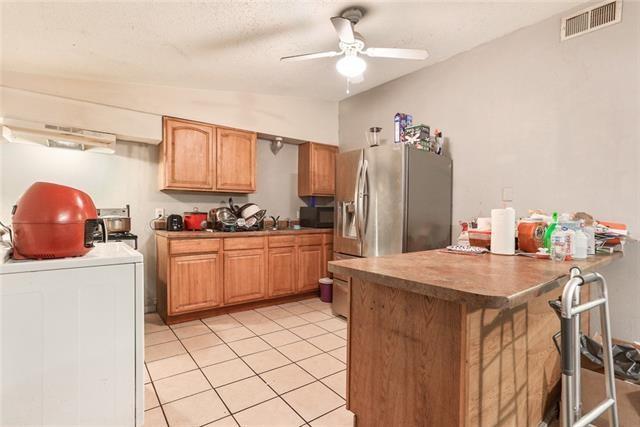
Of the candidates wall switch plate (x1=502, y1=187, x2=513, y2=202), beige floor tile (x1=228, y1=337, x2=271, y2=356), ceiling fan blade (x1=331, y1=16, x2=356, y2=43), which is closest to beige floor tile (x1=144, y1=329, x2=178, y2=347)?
beige floor tile (x1=228, y1=337, x2=271, y2=356)

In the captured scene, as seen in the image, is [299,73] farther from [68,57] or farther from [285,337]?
[285,337]

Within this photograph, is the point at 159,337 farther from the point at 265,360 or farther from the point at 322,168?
the point at 322,168

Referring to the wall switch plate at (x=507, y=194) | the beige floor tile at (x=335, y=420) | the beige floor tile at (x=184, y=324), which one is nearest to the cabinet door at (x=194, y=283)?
the beige floor tile at (x=184, y=324)

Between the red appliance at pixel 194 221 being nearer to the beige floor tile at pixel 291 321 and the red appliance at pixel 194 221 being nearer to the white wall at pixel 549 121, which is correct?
the beige floor tile at pixel 291 321

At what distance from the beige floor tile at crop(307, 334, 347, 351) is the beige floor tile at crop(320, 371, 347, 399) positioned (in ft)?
1.35

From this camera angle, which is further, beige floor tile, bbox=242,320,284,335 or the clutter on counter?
beige floor tile, bbox=242,320,284,335

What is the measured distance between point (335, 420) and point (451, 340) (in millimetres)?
1052

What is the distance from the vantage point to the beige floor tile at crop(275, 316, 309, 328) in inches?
122

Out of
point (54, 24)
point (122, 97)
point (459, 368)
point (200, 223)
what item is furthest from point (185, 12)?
point (459, 368)

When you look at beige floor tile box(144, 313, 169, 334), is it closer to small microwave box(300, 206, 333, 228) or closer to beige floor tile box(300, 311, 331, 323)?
beige floor tile box(300, 311, 331, 323)

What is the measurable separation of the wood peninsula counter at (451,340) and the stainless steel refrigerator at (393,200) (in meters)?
1.33

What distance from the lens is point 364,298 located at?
1.33 m

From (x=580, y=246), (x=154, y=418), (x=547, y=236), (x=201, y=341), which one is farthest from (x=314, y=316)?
(x=580, y=246)

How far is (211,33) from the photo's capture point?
93.4 inches
